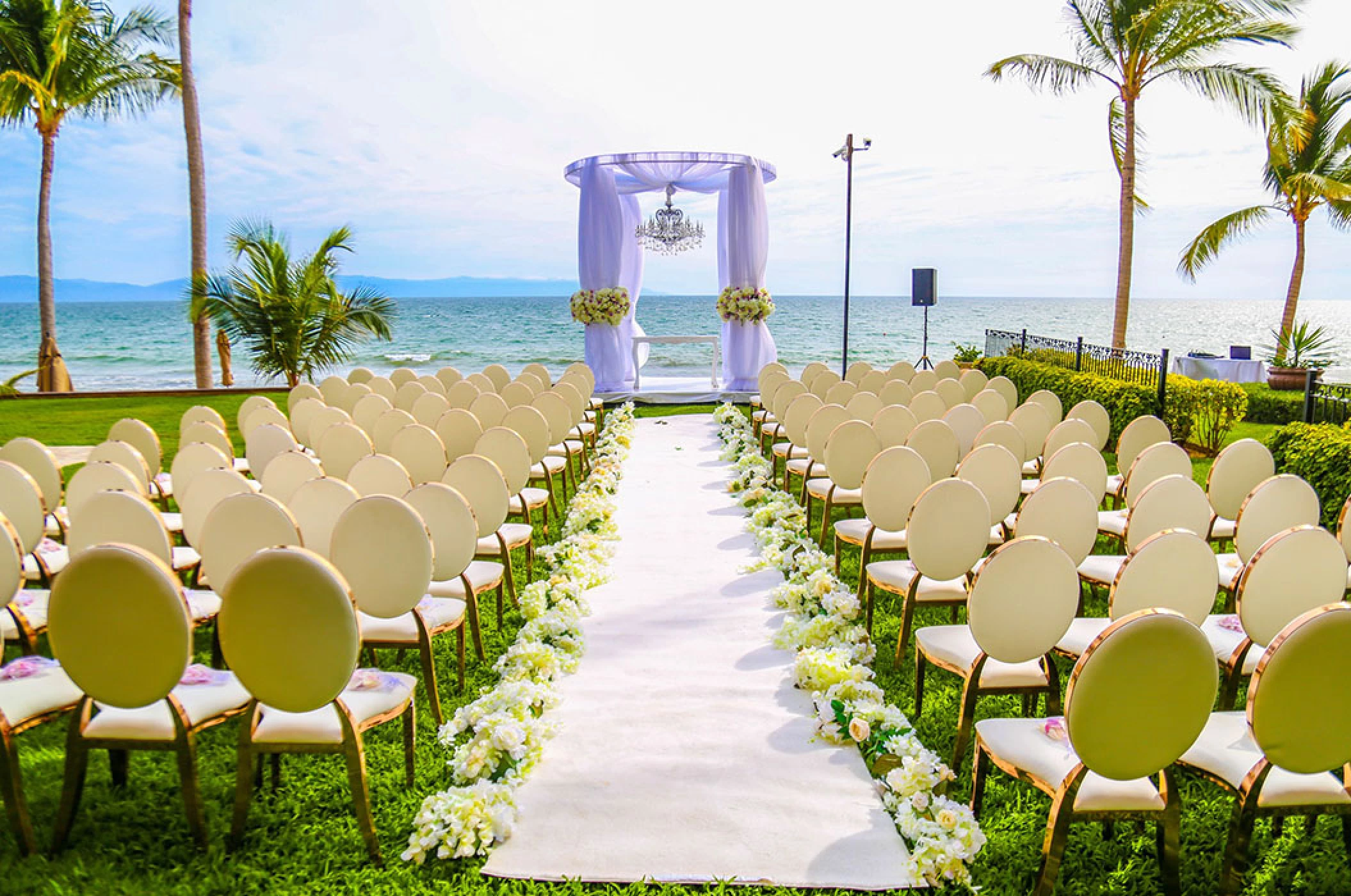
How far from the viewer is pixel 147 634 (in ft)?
7.49

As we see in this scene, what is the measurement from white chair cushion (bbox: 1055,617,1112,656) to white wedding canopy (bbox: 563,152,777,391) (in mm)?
8991

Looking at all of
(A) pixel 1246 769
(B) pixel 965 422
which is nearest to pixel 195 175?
(B) pixel 965 422

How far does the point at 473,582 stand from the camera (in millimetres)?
3701

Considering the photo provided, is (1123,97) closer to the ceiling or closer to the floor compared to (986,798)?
closer to the ceiling

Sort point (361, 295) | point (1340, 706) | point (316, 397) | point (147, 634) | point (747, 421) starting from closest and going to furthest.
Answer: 1. point (1340, 706)
2. point (147, 634)
3. point (316, 397)
4. point (747, 421)
5. point (361, 295)

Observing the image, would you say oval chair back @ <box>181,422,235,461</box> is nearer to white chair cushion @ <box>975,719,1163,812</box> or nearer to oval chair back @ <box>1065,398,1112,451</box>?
white chair cushion @ <box>975,719,1163,812</box>

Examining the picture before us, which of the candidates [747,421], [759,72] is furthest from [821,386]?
[759,72]

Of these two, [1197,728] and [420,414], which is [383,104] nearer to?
[420,414]

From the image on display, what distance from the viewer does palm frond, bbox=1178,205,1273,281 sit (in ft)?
51.2

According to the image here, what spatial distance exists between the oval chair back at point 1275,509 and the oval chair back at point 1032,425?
7.79 ft

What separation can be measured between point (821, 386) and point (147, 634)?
636 centimetres

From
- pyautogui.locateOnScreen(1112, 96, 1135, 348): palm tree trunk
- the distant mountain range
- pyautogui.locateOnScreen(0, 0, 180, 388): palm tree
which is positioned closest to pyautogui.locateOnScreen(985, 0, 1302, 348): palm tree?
pyautogui.locateOnScreen(1112, 96, 1135, 348): palm tree trunk

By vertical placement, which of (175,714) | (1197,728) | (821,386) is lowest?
(175,714)

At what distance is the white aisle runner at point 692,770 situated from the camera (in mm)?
2389
